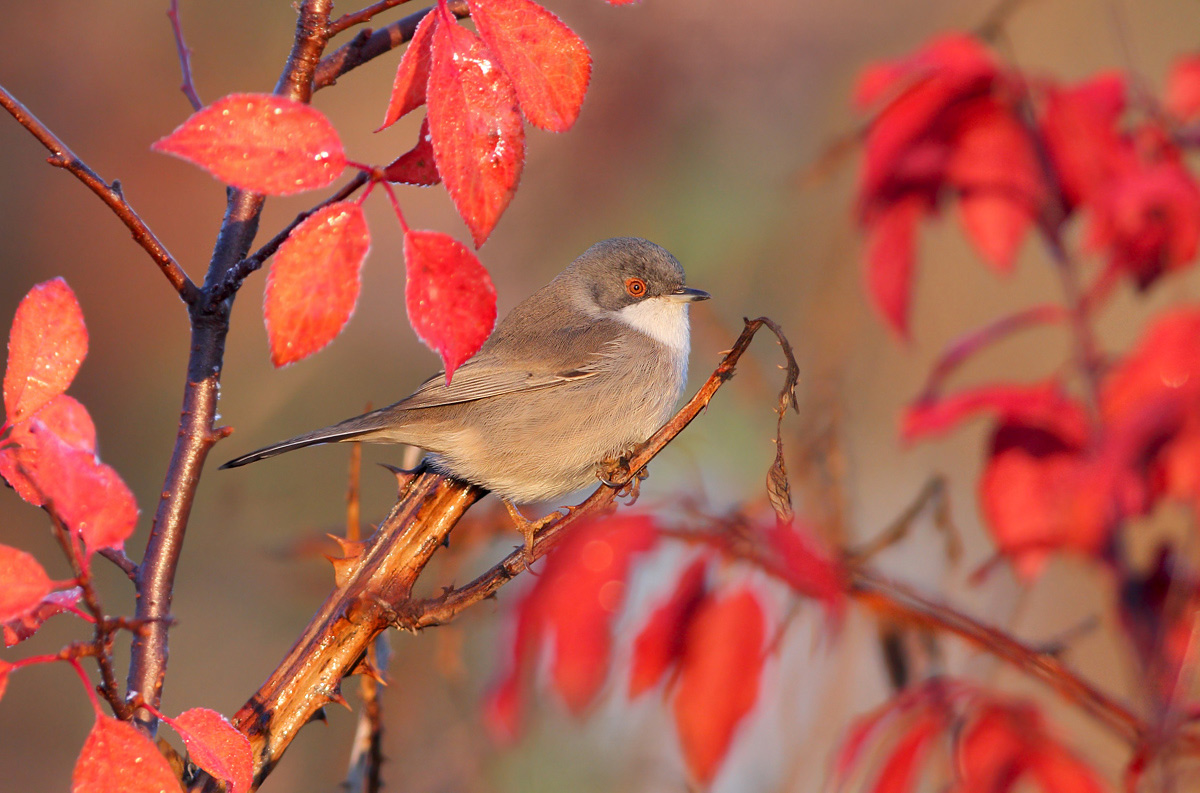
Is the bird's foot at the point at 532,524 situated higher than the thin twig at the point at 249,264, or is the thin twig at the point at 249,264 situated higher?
the thin twig at the point at 249,264

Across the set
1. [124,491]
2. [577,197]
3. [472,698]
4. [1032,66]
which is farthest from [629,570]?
[1032,66]

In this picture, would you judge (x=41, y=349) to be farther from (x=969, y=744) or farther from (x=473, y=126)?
(x=969, y=744)

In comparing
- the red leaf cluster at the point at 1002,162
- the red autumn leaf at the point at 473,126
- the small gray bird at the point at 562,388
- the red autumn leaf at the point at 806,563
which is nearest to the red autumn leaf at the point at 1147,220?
the red leaf cluster at the point at 1002,162

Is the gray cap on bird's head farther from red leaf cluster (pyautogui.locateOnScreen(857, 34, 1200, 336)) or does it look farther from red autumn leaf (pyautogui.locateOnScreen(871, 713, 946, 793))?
red autumn leaf (pyautogui.locateOnScreen(871, 713, 946, 793))

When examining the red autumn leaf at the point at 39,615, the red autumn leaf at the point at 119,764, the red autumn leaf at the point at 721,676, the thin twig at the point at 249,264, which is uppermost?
the thin twig at the point at 249,264

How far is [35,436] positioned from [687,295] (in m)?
3.09

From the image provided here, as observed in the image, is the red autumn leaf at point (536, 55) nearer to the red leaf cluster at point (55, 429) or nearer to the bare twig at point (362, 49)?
the bare twig at point (362, 49)

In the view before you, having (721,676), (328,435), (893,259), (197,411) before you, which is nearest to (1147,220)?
(893,259)

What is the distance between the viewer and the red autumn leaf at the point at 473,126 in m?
1.30

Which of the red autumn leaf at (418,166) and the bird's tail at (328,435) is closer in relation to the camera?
the red autumn leaf at (418,166)

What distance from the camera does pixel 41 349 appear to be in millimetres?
1364

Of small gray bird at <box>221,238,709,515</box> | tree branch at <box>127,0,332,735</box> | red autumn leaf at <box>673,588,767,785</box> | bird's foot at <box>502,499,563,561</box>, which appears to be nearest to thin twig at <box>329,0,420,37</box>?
tree branch at <box>127,0,332,735</box>

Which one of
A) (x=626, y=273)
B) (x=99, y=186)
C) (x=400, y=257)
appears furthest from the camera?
(x=400, y=257)

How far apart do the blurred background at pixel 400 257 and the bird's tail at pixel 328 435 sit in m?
1.98
